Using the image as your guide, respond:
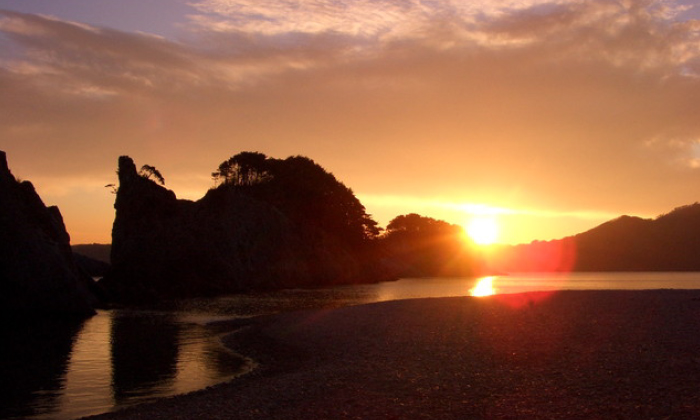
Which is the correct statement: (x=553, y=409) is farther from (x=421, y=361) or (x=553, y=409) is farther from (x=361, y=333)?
(x=361, y=333)

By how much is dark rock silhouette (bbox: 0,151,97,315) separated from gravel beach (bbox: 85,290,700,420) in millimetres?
22634

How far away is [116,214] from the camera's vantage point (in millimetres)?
82000

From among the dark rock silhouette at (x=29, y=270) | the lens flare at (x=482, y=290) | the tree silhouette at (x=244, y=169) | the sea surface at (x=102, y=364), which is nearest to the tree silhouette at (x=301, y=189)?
the tree silhouette at (x=244, y=169)

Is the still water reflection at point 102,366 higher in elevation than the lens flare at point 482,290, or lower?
lower

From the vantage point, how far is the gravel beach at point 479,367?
42.8 ft

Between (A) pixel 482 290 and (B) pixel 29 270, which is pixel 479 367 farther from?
(A) pixel 482 290

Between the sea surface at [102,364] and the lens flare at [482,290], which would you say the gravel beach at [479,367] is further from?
the lens flare at [482,290]

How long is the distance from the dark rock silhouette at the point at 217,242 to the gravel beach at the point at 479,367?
42773mm

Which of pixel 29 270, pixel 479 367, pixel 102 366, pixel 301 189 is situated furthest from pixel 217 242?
pixel 479 367

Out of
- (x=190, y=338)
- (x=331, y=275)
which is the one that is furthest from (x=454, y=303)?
(x=331, y=275)

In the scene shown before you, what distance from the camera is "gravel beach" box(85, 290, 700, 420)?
13055 mm

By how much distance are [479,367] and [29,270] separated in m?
39.9

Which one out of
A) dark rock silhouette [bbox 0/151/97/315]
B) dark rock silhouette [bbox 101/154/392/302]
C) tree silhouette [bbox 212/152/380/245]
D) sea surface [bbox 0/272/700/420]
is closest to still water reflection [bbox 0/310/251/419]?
sea surface [bbox 0/272/700/420]

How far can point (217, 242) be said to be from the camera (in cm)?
8775
